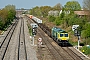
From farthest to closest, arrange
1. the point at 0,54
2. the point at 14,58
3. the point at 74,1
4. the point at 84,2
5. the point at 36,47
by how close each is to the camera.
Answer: the point at 74,1, the point at 84,2, the point at 36,47, the point at 0,54, the point at 14,58

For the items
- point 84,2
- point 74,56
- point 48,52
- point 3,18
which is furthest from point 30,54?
point 3,18

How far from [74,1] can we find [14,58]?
112812mm

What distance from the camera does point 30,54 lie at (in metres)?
29.3

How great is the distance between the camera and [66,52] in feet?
99.3

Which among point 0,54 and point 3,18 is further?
point 3,18

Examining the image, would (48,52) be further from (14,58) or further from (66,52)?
(14,58)

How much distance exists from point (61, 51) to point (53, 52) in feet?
3.59

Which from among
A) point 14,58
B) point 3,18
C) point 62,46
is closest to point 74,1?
point 3,18

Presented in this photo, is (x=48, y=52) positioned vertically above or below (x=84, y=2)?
below

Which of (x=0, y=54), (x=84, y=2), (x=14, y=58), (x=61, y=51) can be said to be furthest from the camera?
(x=84, y=2)

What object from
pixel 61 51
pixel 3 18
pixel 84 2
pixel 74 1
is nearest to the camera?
pixel 61 51

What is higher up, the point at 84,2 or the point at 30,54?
the point at 84,2

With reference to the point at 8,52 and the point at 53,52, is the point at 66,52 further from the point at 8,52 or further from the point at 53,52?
the point at 8,52

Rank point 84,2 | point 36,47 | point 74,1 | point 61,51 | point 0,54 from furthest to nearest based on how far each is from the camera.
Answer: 1. point 74,1
2. point 84,2
3. point 36,47
4. point 61,51
5. point 0,54
